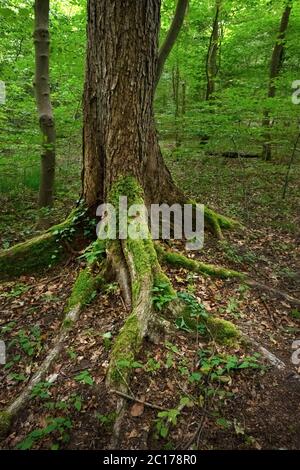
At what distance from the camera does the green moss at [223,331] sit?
362 centimetres

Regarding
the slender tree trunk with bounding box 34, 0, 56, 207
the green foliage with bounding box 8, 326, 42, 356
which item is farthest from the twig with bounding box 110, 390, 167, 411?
the slender tree trunk with bounding box 34, 0, 56, 207

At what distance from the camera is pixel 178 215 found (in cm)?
565

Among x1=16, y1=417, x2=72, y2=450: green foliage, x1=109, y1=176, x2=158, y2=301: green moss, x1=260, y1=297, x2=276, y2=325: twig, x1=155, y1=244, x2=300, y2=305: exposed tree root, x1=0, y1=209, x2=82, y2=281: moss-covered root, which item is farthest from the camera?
x1=0, y1=209, x2=82, y2=281: moss-covered root

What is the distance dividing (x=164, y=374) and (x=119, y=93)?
332 cm

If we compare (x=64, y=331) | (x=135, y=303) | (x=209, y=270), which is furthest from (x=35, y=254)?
(x=209, y=270)

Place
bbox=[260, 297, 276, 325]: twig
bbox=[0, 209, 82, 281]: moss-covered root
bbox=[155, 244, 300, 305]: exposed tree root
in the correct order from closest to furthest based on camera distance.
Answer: bbox=[260, 297, 276, 325]: twig → bbox=[155, 244, 300, 305]: exposed tree root → bbox=[0, 209, 82, 281]: moss-covered root

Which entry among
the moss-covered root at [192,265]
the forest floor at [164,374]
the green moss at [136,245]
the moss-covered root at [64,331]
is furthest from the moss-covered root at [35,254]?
the moss-covered root at [192,265]

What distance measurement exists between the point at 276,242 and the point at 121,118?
384 cm

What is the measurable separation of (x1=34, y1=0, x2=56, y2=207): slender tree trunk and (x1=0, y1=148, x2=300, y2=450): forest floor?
285cm

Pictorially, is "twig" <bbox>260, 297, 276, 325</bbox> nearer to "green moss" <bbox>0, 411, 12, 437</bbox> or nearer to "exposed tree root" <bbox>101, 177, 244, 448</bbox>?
"exposed tree root" <bbox>101, 177, 244, 448</bbox>

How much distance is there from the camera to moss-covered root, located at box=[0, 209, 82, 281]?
16.0 feet

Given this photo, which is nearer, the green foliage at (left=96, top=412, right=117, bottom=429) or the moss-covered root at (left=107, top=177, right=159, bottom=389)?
the green foliage at (left=96, top=412, right=117, bottom=429)

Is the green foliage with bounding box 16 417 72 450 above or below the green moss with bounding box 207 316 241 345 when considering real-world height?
below

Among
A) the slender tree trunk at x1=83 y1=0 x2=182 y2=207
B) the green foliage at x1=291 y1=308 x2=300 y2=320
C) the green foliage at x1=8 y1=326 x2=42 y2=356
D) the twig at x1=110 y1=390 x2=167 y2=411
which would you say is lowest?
the twig at x1=110 y1=390 x2=167 y2=411
